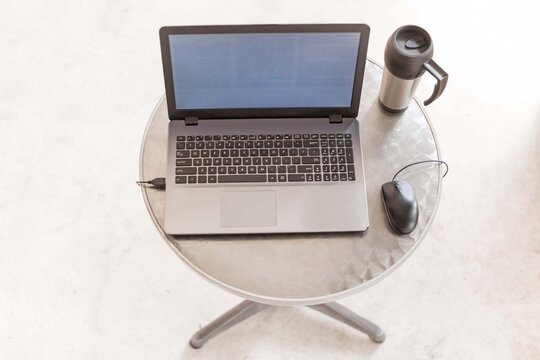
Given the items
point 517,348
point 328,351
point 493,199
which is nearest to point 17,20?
point 328,351

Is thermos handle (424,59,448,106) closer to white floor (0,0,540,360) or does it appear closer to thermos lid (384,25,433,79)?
thermos lid (384,25,433,79)

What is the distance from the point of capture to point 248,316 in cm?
142

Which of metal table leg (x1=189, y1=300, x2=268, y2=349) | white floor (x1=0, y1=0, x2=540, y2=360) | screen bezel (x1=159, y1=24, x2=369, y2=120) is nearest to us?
screen bezel (x1=159, y1=24, x2=369, y2=120)

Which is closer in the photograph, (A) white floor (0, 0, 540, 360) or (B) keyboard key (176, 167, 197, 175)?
(B) keyboard key (176, 167, 197, 175)

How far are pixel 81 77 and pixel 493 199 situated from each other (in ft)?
4.53

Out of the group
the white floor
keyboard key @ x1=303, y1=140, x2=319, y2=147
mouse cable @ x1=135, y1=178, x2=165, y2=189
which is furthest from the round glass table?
the white floor

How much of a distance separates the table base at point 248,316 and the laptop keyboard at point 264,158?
0.43 metres

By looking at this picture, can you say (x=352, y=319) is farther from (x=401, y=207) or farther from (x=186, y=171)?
(x=186, y=171)

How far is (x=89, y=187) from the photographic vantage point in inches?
66.9

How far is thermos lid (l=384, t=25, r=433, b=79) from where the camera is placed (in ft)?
3.53

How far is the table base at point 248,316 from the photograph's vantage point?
141 cm

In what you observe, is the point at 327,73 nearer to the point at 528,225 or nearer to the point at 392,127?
the point at 392,127

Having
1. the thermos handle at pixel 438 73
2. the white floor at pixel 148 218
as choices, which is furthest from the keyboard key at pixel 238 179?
the white floor at pixel 148 218

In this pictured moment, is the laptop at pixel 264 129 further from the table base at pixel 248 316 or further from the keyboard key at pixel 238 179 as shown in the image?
the table base at pixel 248 316
